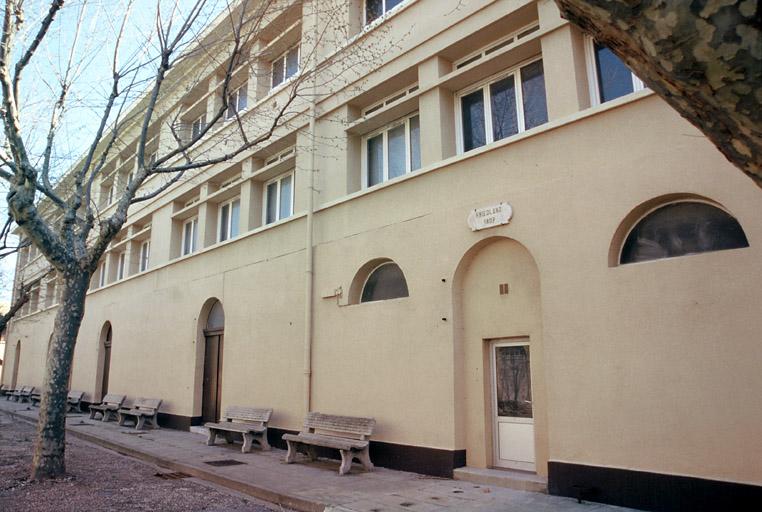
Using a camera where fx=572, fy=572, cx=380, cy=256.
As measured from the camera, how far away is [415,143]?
36.0ft

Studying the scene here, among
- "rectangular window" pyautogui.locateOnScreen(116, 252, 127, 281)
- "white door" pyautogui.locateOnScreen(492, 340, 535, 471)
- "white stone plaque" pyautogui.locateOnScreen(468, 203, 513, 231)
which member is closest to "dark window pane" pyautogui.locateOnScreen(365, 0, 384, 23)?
"white stone plaque" pyautogui.locateOnScreen(468, 203, 513, 231)

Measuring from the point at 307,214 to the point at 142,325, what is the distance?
32.2 ft

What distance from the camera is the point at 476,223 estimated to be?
877 cm

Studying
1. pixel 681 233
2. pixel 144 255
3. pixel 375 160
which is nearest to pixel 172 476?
pixel 375 160

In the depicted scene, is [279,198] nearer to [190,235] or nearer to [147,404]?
[190,235]

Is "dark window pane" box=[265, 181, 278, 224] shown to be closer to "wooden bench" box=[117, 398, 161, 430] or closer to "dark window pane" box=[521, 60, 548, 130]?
"wooden bench" box=[117, 398, 161, 430]

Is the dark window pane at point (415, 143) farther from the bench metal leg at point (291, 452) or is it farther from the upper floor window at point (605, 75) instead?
the bench metal leg at point (291, 452)

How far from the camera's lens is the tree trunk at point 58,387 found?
8508 millimetres

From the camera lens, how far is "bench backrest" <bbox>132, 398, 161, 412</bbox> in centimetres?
1652

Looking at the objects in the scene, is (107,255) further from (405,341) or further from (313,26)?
(405,341)

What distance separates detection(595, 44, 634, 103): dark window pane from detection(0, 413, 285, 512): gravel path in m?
7.19

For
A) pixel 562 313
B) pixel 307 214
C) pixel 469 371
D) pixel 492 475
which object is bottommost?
pixel 492 475

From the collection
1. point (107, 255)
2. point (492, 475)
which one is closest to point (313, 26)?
point (492, 475)

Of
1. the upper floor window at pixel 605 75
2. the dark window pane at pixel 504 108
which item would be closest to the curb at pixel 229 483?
the dark window pane at pixel 504 108
